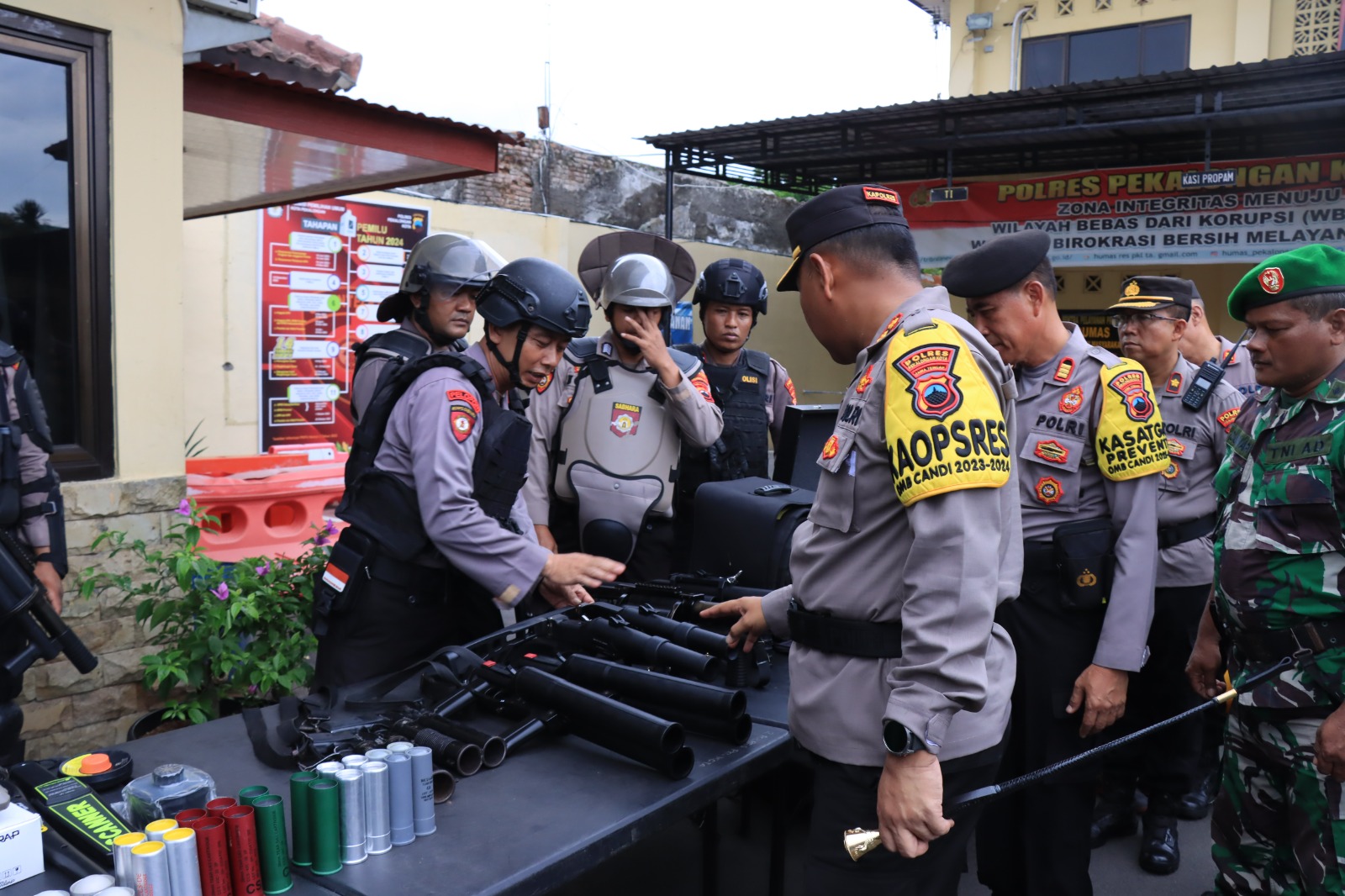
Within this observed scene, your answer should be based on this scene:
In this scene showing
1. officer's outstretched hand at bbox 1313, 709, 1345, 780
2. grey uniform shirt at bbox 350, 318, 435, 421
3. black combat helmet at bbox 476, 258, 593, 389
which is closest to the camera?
officer's outstretched hand at bbox 1313, 709, 1345, 780

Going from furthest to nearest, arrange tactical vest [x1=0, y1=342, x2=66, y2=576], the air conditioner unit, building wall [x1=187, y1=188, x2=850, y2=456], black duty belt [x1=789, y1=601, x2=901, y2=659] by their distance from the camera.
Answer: building wall [x1=187, y1=188, x2=850, y2=456] < the air conditioner unit < tactical vest [x1=0, y1=342, x2=66, y2=576] < black duty belt [x1=789, y1=601, x2=901, y2=659]

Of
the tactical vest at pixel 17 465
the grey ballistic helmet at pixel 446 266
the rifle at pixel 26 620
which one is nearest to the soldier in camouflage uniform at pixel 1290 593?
the grey ballistic helmet at pixel 446 266

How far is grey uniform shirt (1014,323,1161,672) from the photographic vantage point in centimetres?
272

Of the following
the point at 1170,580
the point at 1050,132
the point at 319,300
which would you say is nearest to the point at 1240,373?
the point at 1170,580

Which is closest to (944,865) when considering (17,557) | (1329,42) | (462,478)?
(462,478)

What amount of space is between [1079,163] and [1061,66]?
2543 millimetres

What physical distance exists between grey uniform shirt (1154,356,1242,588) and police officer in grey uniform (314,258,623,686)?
7.69 feet

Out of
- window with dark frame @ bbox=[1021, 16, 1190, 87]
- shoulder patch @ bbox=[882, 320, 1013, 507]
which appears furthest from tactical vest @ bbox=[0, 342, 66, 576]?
window with dark frame @ bbox=[1021, 16, 1190, 87]

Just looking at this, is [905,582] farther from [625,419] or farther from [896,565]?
[625,419]

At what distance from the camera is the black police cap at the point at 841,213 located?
6.30ft

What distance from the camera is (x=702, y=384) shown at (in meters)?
4.17

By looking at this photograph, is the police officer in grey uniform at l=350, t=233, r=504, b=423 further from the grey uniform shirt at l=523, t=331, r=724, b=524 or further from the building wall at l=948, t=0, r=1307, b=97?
the building wall at l=948, t=0, r=1307, b=97

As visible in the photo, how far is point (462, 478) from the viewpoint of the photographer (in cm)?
269

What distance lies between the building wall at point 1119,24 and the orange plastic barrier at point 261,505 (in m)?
10.7
